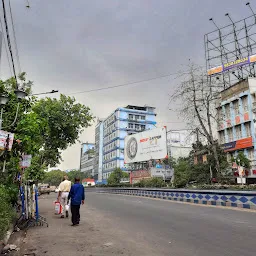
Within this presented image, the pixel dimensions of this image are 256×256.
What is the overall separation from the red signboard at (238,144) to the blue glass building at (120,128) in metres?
47.6

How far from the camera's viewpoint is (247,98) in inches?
1398

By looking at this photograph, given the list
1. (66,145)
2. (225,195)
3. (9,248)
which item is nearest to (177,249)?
(9,248)

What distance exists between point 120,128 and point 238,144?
52821 mm

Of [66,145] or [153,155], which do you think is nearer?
[66,145]

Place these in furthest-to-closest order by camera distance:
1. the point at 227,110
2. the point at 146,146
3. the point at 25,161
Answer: the point at 146,146
the point at 227,110
the point at 25,161

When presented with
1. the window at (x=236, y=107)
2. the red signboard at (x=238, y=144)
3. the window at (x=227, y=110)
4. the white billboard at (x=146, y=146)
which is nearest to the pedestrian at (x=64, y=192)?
the red signboard at (x=238, y=144)

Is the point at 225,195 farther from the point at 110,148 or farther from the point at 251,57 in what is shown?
the point at 110,148

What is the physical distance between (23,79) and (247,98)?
97.6ft

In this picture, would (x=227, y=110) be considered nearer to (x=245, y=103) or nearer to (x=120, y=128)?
(x=245, y=103)

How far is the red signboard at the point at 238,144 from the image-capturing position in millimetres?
34000

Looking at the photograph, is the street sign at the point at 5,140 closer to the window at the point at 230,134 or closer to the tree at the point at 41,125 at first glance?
the tree at the point at 41,125

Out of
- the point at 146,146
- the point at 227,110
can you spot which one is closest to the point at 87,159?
the point at 146,146

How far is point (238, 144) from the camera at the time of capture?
117 feet

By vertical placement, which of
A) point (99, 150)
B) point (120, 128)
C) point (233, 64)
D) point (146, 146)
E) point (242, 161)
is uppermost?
point (120, 128)
